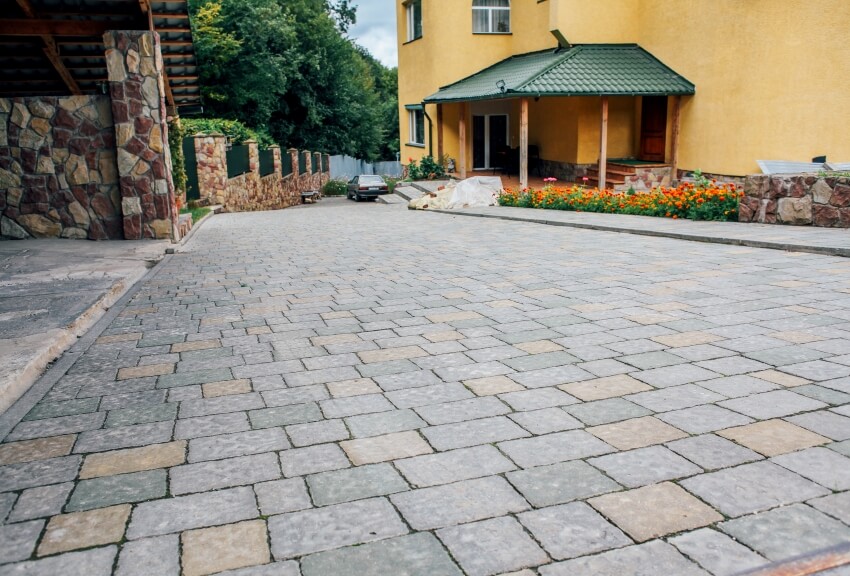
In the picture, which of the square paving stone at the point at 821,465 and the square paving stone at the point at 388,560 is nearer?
the square paving stone at the point at 388,560

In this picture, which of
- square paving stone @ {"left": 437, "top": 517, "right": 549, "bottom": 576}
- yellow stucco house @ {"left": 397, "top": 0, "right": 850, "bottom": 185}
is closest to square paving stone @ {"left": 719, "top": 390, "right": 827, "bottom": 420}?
square paving stone @ {"left": 437, "top": 517, "right": 549, "bottom": 576}

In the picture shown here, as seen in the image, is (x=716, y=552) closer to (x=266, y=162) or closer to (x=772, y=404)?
(x=772, y=404)

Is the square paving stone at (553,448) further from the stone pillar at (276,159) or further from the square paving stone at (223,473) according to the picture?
the stone pillar at (276,159)

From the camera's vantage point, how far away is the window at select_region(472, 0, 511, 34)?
79.3 ft

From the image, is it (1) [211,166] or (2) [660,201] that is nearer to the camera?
(2) [660,201]

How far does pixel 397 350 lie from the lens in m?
4.86

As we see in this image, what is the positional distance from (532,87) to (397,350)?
14.9 m

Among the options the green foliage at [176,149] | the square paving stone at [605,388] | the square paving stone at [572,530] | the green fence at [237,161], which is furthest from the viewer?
the green fence at [237,161]

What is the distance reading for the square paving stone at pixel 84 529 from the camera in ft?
8.16

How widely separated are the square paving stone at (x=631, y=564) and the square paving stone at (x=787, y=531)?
291 millimetres

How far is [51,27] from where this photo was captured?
10148 millimetres

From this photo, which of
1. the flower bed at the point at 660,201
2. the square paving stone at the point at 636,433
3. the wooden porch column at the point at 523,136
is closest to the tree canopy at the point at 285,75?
the wooden porch column at the point at 523,136

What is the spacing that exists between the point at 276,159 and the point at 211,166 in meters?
7.71

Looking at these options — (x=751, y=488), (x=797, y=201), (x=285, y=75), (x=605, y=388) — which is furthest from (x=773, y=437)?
(x=285, y=75)
